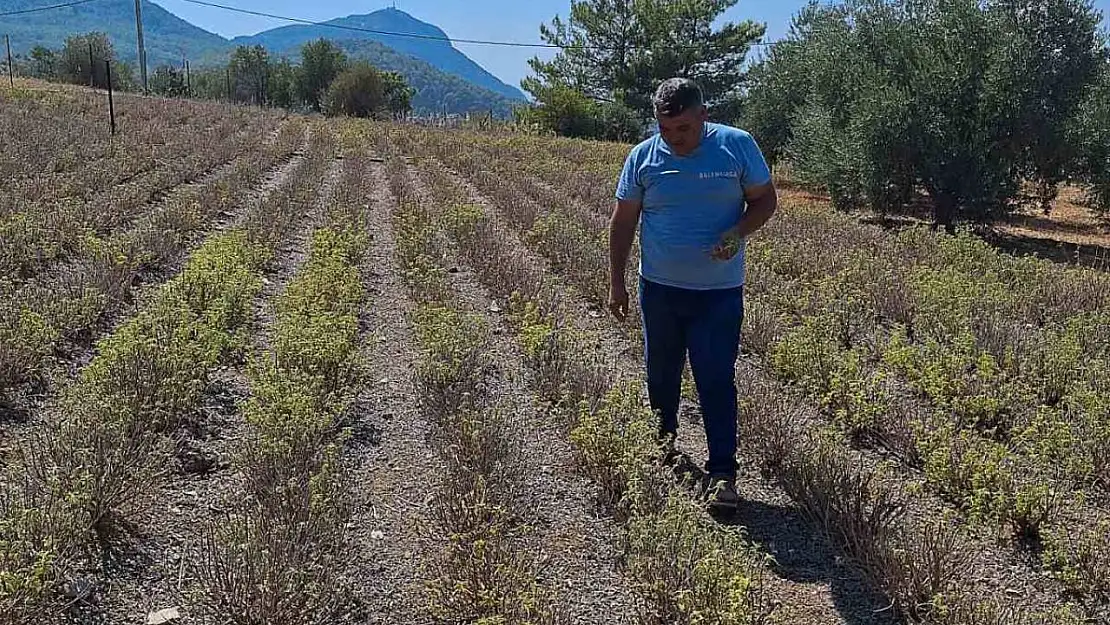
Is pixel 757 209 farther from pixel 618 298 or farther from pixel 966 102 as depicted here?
pixel 966 102

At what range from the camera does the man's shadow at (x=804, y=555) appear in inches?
123

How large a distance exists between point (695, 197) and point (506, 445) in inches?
54.5

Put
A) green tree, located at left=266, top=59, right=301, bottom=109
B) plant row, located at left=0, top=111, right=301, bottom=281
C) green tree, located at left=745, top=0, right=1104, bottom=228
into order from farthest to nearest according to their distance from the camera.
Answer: green tree, located at left=266, top=59, right=301, bottom=109, green tree, located at left=745, top=0, right=1104, bottom=228, plant row, located at left=0, top=111, right=301, bottom=281

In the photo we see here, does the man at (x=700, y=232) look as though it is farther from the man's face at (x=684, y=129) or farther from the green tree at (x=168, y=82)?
the green tree at (x=168, y=82)

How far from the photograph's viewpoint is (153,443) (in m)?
3.97

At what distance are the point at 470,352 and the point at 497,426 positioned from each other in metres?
1.30

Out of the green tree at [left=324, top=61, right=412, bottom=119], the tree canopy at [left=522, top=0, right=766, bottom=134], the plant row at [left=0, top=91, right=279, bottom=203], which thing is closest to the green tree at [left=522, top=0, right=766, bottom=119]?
the tree canopy at [left=522, top=0, right=766, bottom=134]

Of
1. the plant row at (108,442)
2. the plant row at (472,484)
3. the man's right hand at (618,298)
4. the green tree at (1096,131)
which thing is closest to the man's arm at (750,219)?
the man's right hand at (618,298)

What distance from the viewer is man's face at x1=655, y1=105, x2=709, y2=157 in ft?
11.1

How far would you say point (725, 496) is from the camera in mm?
3713

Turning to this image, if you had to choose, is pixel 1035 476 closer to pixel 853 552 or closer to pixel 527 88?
pixel 853 552

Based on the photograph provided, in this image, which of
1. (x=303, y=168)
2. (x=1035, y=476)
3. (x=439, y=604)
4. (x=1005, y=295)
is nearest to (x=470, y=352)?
(x=439, y=604)

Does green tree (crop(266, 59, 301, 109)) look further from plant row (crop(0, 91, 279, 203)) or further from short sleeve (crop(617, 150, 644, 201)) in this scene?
short sleeve (crop(617, 150, 644, 201))

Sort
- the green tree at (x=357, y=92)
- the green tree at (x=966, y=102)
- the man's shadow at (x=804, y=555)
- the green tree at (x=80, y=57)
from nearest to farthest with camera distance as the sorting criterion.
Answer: the man's shadow at (x=804, y=555), the green tree at (x=966, y=102), the green tree at (x=357, y=92), the green tree at (x=80, y=57)
